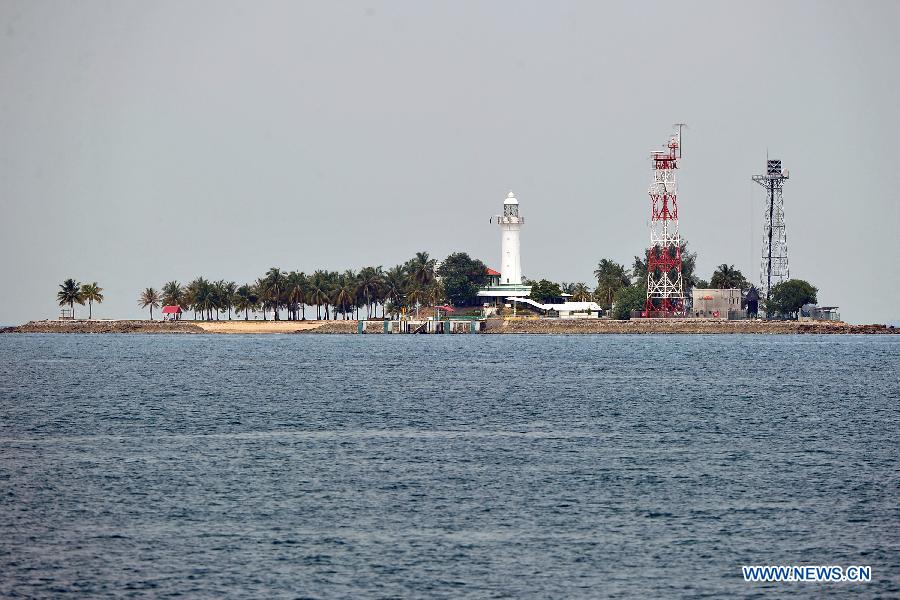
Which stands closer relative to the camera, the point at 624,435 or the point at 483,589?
the point at 483,589

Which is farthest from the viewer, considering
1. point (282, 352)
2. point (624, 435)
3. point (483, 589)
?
point (282, 352)

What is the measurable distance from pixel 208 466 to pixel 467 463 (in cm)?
1151

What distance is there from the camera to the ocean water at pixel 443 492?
33125 millimetres

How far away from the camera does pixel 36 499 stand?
4338 centimetres

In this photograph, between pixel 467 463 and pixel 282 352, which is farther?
pixel 282 352

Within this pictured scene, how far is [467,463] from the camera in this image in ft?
173

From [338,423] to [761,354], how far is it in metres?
108

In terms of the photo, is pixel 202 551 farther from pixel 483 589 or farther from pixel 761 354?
pixel 761 354

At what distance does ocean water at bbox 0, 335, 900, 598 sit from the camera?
33.1m

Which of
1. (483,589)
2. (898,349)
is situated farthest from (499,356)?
(483,589)

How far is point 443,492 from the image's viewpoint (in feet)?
148

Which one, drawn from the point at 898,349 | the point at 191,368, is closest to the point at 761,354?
the point at 898,349

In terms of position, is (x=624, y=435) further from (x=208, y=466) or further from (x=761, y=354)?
(x=761, y=354)

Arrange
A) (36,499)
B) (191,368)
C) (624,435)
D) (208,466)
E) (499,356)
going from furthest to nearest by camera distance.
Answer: (499,356) → (191,368) → (624,435) → (208,466) → (36,499)
